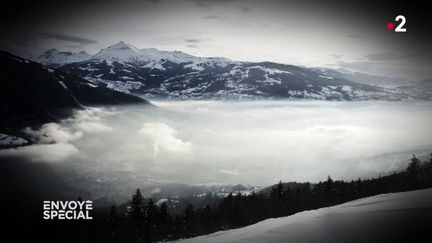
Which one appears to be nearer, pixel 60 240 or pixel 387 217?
pixel 387 217

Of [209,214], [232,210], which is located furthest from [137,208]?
[232,210]

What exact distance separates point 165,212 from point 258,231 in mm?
29117

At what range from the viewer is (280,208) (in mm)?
153625

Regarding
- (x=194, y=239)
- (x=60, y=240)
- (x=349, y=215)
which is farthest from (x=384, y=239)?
(x=60, y=240)

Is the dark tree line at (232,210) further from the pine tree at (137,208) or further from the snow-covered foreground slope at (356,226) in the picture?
the snow-covered foreground slope at (356,226)

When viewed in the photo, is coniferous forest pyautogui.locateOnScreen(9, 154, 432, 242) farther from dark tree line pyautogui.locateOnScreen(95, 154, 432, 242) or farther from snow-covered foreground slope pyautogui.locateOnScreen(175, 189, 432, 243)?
snow-covered foreground slope pyautogui.locateOnScreen(175, 189, 432, 243)

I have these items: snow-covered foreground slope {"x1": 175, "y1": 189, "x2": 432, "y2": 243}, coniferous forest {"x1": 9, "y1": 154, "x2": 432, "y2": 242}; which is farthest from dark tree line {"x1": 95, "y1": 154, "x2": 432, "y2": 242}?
snow-covered foreground slope {"x1": 175, "y1": 189, "x2": 432, "y2": 243}

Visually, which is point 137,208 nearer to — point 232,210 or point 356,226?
point 232,210

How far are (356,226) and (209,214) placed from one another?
55037 millimetres

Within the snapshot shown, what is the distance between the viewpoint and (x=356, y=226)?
320ft

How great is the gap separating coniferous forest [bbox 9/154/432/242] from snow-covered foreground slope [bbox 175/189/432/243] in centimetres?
929

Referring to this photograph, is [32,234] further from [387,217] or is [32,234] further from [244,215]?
[387,217]

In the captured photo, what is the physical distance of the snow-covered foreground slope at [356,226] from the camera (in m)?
83.6

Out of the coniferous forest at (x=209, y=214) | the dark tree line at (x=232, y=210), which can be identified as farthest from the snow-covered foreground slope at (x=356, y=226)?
the coniferous forest at (x=209, y=214)
